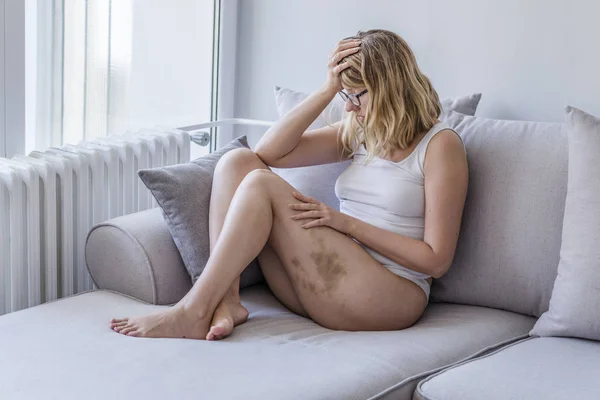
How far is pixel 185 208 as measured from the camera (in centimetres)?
209

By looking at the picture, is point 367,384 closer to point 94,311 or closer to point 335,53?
point 94,311

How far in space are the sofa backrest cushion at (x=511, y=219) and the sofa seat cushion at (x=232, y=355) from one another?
0.22 ft

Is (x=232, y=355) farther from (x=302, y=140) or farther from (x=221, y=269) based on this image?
(x=302, y=140)

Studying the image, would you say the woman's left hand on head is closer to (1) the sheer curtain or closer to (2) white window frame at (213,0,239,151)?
(1) the sheer curtain

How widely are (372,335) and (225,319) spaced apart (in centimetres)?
34

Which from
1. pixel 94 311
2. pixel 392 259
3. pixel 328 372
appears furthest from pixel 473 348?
pixel 94 311

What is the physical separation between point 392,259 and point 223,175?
0.48 meters

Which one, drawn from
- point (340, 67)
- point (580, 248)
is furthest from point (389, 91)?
point (580, 248)

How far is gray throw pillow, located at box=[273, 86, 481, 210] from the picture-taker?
2256mm

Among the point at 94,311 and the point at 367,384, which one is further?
the point at 94,311

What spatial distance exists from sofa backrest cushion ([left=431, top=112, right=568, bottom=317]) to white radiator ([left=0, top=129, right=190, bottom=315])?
0.97 meters

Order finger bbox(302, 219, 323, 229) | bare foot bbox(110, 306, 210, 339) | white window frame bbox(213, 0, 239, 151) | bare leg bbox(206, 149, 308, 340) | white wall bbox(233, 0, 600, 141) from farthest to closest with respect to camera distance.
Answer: white window frame bbox(213, 0, 239, 151)
white wall bbox(233, 0, 600, 141)
bare leg bbox(206, 149, 308, 340)
finger bbox(302, 219, 323, 229)
bare foot bbox(110, 306, 210, 339)

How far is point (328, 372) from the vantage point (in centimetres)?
163

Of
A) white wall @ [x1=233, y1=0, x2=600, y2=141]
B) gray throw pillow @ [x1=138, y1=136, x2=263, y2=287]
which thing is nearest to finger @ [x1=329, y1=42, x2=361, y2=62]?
gray throw pillow @ [x1=138, y1=136, x2=263, y2=287]
